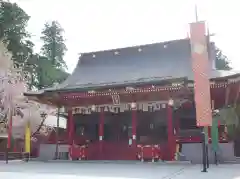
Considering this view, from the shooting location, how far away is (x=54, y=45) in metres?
47.8

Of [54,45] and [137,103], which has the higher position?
[54,45]

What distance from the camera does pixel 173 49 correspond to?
69.9 feet

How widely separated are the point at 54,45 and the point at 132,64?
29485 mm

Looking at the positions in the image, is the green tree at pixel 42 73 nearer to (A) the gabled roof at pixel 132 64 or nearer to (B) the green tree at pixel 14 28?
(B) the green tree at pixel 14 28

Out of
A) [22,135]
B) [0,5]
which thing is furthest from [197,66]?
[0,5]

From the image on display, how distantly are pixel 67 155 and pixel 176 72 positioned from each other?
26.9ft

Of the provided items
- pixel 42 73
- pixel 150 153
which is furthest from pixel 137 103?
pixel 42 73

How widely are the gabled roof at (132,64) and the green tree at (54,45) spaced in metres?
24.9

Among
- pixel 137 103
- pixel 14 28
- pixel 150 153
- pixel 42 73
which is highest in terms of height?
pixel 14 28

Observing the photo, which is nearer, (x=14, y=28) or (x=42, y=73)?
(x=14, y=28)

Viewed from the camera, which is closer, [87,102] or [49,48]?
[87,102]

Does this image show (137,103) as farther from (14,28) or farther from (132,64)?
(14,28)

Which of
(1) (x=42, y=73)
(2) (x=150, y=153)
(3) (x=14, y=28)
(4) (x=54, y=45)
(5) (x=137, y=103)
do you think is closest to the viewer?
(2) (x=150, y=153)

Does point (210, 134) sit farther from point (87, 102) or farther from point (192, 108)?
point (87, 102)
